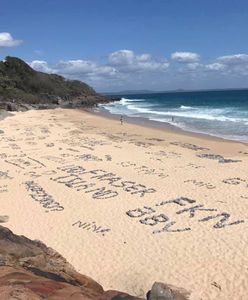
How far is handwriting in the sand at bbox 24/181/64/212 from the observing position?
56.1ft

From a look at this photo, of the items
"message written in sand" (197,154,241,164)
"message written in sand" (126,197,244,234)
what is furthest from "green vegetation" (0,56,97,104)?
"message written in sand" (126,197,244,234)

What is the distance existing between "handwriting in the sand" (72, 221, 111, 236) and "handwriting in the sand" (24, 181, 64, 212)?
1.79 metres

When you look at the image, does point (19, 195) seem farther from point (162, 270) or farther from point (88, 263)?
point (162, 270)

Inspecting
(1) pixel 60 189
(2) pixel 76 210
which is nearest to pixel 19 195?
(1) pixel 60 189

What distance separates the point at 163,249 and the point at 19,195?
776 cm

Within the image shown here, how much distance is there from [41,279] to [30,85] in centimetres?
9381

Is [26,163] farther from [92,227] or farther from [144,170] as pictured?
[92,227]

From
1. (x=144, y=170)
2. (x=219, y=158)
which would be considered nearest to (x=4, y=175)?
(x=144, y=170)

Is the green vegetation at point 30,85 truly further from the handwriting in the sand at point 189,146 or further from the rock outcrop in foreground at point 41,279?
the rock outcrop in foreground at point 41,279

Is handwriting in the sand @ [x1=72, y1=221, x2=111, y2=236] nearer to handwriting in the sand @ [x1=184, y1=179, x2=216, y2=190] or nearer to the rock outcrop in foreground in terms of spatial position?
the rock outcrop in foreground

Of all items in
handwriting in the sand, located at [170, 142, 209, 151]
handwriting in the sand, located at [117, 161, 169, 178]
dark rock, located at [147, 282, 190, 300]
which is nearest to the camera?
dark rock, located at [147, 282, 190, 300]

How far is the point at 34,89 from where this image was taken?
98.7m

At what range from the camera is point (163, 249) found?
43.0 ft

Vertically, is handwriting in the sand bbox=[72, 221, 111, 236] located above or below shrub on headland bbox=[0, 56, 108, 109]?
below
